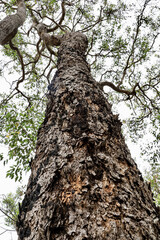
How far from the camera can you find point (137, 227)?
0.82 m

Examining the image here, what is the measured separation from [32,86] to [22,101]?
1.58m

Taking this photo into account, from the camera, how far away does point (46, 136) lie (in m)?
1.57

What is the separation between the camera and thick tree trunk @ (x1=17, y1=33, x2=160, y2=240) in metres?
0.82

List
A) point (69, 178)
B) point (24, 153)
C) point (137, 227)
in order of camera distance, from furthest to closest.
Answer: point (24, 153) < point (69, 178) < point (137, 227)

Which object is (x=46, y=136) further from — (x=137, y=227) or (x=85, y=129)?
(x=137, y=227)

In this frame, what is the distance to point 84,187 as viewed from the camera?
99cm

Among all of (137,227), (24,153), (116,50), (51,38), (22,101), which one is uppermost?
(116,50)

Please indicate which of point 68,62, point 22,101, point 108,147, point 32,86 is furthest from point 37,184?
point 32,86

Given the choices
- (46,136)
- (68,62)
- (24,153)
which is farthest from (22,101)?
(46,136)

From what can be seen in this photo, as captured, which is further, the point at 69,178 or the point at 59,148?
the point at 59,148

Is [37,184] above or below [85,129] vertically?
below

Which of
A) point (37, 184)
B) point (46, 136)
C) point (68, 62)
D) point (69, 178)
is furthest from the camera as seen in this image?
point (68, 62)

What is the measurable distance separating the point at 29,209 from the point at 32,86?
25.3ft

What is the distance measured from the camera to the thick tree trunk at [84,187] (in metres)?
0.82
